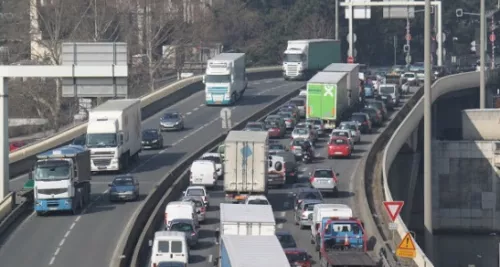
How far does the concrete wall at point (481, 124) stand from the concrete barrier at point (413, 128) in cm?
309

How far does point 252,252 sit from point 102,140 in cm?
3092

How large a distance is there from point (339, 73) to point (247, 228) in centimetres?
4287

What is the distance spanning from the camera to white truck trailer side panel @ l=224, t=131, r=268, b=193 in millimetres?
53719

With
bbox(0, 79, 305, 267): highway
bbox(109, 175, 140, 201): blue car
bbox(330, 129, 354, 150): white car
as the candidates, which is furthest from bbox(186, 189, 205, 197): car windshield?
bbox(330, 129, 354, 150): white car

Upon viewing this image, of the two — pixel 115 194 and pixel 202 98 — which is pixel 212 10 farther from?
pixel 115 194

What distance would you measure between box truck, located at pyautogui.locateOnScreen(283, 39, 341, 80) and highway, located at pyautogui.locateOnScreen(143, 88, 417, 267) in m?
29.4

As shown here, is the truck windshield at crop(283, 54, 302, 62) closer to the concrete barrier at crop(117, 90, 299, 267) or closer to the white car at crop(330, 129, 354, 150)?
the white car at crop(330, 129, 354, 150)

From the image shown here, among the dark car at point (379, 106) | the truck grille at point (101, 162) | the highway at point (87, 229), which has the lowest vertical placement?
the highway at point (87, 229)

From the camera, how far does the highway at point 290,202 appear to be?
44.5 meters

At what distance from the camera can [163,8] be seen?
381ft

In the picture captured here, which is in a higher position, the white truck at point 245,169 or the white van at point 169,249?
the white truck at point 245,169

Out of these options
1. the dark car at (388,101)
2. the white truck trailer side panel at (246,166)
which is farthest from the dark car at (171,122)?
the white truck trailer side panel at (246,166)

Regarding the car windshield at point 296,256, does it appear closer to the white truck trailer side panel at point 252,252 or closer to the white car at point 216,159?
the white truck trailer side panel at point 252,252

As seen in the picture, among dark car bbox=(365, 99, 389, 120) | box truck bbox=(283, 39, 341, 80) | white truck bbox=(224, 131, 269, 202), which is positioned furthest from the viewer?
box truck bbox=(283, 39, 341, 80)
